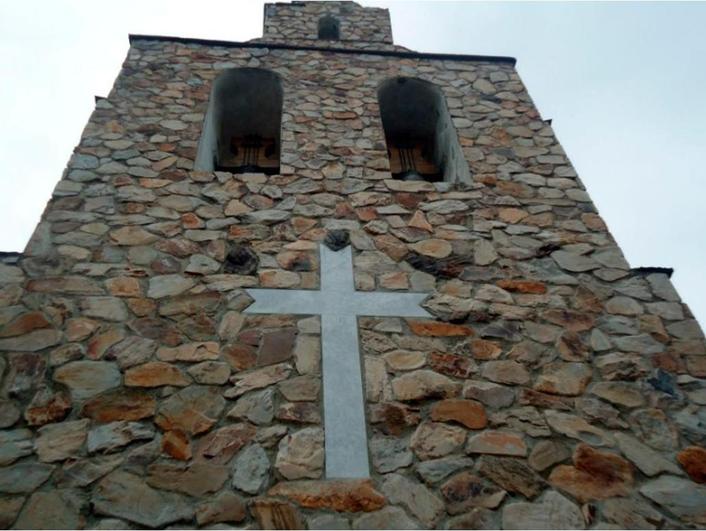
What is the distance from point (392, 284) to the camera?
3125 millimetres

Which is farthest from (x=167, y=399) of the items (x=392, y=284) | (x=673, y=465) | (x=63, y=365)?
(x=673, y=465)

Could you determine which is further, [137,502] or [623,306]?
[623,306]

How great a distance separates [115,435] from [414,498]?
1.26 metres

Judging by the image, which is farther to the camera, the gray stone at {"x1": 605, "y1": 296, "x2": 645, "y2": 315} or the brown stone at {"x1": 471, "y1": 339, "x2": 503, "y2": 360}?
the gray stone at {"x1": 605, "y1": 296, "x2": 645, "y2": 315}

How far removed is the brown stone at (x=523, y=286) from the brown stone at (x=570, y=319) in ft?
0.54

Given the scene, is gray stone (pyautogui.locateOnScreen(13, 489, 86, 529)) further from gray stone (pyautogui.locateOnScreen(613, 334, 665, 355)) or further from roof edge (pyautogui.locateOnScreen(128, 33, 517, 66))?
roof edge (pyautogui.locateOnScreen(128, 33, 517, 66))

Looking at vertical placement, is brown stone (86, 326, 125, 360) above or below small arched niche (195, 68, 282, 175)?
below

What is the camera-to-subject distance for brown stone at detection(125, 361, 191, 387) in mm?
2500

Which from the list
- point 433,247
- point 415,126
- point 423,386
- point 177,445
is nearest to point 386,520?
point 423,386

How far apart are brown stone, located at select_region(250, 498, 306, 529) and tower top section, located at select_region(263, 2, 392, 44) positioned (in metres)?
5.38

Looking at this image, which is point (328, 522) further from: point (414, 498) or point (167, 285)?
point (167, 285)

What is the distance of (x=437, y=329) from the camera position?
2891mm

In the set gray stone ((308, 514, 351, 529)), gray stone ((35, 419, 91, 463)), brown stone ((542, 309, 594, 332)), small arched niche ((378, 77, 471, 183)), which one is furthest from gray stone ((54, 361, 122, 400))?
small arched niche ((378, 77, 471, 183))

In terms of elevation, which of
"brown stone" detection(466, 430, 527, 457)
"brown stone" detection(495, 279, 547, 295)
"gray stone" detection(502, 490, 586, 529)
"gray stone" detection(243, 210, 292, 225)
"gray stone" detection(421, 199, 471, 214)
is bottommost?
"gray stone" detection(502, 490, 586, 529)
